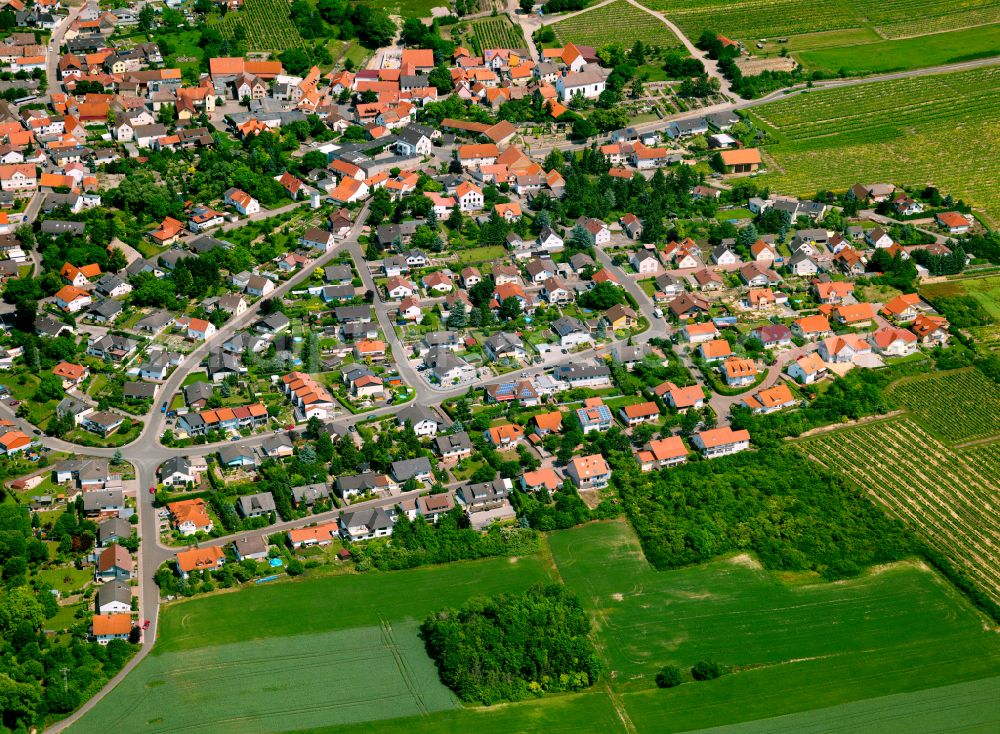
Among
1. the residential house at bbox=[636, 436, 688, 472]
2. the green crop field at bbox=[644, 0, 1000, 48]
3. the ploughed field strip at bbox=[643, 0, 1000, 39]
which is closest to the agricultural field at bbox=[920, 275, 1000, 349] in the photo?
the residential house at bbox=[636, 436, 688, 472]

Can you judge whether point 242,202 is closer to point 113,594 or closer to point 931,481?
point 113,594

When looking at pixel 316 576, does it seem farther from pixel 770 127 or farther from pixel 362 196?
pixel 770 127

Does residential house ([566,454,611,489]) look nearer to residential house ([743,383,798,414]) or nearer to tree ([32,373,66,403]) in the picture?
residential house ([743,383,798,414])

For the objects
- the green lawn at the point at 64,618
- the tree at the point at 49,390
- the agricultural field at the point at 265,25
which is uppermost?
the agricultural field at the point at 265,25

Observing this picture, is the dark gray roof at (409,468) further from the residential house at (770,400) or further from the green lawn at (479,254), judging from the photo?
the green lawn at (479,254)

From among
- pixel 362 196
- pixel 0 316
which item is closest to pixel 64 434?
pixel 0 316

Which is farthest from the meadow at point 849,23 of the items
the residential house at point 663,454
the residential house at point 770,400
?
the residential house at point 663,454

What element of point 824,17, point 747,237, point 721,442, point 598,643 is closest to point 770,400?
point 721,442
